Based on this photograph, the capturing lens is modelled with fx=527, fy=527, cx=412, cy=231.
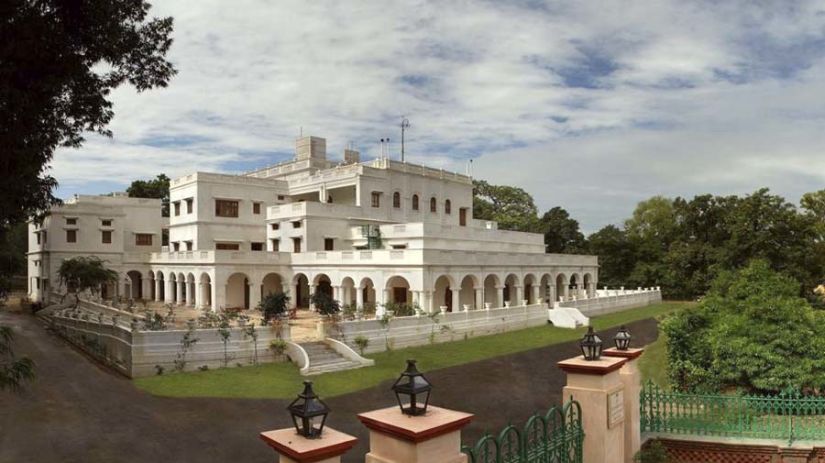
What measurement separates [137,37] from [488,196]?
6274 centimetres

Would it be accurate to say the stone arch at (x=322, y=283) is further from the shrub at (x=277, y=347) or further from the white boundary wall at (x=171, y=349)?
the shrub at (x=277, y=347)

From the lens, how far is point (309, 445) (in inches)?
164

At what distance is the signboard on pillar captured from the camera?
684 centimetres

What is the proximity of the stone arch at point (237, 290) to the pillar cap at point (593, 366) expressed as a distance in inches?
1277

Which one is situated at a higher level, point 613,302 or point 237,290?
point 237,290

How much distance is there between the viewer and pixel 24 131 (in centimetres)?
870

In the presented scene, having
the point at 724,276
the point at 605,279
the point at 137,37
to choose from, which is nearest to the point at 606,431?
the point at 137,37

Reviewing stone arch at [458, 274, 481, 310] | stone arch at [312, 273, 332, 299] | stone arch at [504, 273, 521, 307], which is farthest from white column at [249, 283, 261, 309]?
stone arch at [504, 273, 521, 307]

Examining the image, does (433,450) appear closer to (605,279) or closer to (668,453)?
(668,453)

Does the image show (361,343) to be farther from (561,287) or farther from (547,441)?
(561,287)

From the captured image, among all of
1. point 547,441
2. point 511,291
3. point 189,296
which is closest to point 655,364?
point 511,291

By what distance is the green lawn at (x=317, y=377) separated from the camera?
1628cm

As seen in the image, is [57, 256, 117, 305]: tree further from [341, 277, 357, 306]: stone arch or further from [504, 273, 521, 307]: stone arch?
[504, 273, 521, 307]: stone arch

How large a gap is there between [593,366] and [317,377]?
42.8ft
